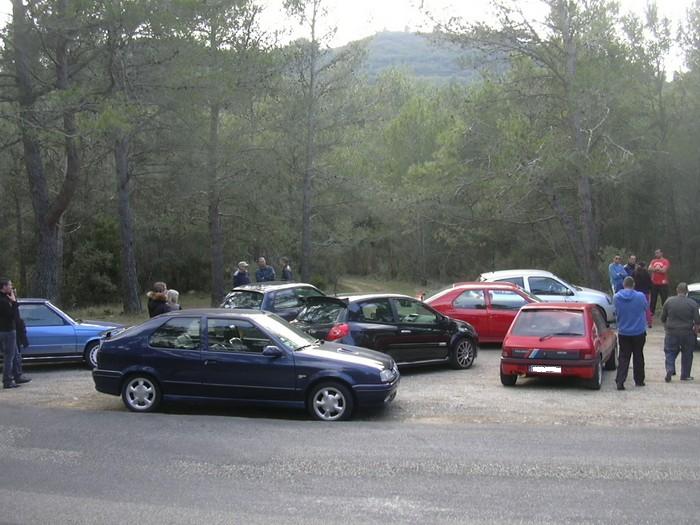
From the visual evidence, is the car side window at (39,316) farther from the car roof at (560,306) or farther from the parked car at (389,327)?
the car roof at (560,306)

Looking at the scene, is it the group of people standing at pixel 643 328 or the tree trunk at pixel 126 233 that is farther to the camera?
the tree trunk at pixel 126 233

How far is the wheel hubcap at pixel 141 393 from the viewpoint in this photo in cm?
1081

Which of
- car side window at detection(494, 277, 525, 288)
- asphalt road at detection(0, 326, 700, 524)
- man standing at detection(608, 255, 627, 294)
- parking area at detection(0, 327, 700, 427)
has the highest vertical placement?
man standing at detection(608, 255, 627, 294)

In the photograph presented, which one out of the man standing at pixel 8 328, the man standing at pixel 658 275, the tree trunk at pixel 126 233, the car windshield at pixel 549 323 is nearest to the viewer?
the man standing at pixel 8 328

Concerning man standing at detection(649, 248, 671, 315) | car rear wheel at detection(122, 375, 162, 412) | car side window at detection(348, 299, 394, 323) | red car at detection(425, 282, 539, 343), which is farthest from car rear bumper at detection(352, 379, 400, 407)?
man standing at detection(649, 248, 671, 315)

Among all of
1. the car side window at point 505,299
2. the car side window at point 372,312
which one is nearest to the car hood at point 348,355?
the car side window at point 372,312

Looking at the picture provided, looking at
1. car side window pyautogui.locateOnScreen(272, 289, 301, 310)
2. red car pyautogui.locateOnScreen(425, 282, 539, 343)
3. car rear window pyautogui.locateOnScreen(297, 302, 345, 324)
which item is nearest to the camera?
car rear window pyautogui.locateOnScreen(297, 302, 345, 324)

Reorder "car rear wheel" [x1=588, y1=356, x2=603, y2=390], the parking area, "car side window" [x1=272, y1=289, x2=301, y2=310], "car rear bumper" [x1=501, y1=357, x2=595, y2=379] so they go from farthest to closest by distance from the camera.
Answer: "car side window" [x1=272, y1=289, x2=301, y2=310] → "car rear wheel" [x1=588, y1=356, x2=603, y2=390] → "car rear bumper" [x1=501, y1=357, x2=595, y2=379] → the parking area

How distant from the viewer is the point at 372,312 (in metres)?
13.6

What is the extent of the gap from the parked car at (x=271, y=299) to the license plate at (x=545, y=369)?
5299mm

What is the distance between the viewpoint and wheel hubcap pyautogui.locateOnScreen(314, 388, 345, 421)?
10.2 meters

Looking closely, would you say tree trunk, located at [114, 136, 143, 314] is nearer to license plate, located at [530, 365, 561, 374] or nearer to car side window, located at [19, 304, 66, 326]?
car side window, located at [19, 304, 66, 326]

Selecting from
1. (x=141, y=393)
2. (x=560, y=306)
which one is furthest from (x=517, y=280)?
(x=141, y=393)

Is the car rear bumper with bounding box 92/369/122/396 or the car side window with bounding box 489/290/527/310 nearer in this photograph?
the car rear bumper with bounding box 92/369/122/396
